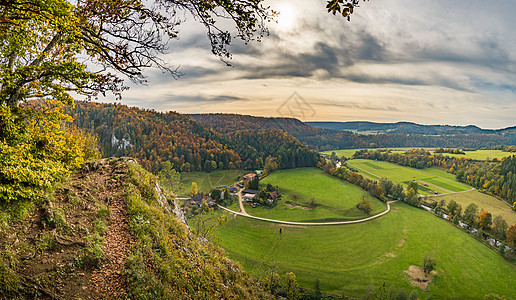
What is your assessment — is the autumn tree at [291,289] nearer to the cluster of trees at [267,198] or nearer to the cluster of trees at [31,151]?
the cluster of trees at [31,151]

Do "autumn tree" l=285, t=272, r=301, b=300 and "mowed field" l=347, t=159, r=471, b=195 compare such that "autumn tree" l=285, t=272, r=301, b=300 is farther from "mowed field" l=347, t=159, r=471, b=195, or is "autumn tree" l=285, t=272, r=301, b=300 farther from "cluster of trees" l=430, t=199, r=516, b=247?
"mowed field" l=347, t=159, r=471, b=195

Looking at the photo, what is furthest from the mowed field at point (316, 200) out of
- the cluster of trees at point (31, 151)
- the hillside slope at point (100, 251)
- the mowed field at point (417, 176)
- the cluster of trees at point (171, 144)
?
the cluster of trees at point (31, 151)

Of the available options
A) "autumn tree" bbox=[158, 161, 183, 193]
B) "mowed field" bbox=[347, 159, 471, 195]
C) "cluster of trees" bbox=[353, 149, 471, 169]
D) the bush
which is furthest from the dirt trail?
"cluster of trees" bbox=[353, 149, 471, 169]

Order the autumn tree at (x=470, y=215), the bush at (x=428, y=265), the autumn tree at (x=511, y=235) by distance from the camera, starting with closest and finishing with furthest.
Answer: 1. the bush at (x=428, y=265)
2. the autumn tree at (x=511, y=235)
3. the autumn tree at (x=470, y=215)

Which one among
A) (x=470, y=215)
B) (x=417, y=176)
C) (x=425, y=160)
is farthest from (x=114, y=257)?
(x=425, y=160)

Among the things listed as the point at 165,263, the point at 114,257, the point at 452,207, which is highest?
the point at 114,257

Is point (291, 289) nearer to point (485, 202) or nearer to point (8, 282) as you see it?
point (8, 282)
